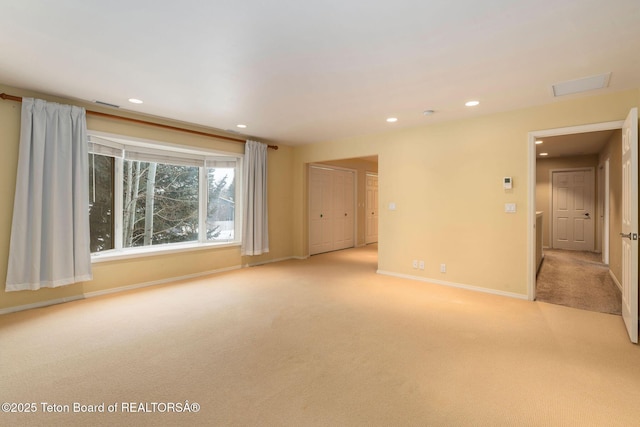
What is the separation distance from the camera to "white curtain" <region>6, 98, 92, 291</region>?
345cm

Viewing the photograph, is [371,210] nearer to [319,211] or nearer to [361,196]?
[361,196]

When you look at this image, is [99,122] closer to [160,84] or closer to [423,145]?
[160,84]

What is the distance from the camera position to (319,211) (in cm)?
745

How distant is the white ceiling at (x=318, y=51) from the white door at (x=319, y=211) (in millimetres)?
3386

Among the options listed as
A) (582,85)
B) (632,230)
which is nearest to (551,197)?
(582,85)

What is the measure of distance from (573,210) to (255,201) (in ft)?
25.8

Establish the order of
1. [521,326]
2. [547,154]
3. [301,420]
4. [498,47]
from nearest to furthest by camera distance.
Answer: [301,420] < [498,47] < [521,326] < [547,154]

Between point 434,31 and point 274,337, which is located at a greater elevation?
point 434,31

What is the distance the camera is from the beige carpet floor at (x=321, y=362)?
1.85 m

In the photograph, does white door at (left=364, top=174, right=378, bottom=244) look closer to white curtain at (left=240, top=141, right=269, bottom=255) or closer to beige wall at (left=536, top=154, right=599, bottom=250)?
white curtain at (left=240, top=141, right=269, bottom=255)

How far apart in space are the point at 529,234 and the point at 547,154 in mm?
5041

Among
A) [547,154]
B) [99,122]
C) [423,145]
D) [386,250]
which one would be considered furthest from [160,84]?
[547,154]

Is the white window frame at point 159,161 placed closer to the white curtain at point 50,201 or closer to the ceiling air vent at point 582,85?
the white curtain at point 50,201

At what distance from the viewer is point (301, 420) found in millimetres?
1786
